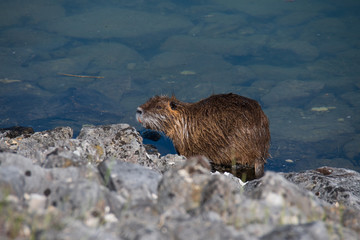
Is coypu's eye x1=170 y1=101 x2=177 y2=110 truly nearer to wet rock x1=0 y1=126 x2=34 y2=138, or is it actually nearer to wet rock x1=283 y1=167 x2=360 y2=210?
wet rock x1=283 y1=167 x2=360 y2=210

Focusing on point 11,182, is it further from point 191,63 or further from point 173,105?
point 191,63

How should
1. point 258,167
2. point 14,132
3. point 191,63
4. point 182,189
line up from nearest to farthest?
1. point 182,189
2. point 14,132
3. point 258,167
4. point 191,63

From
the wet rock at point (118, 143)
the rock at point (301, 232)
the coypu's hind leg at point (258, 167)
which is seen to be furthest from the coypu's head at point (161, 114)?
the rock at point (301, 232)

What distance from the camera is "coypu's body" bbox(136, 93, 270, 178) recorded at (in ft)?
15.7

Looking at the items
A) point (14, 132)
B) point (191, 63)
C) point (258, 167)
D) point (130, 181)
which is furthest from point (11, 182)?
point (191, 63)

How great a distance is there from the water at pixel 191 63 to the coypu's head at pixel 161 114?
78 cm

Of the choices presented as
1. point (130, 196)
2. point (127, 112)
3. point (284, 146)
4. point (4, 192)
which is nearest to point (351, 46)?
point (284, 146)

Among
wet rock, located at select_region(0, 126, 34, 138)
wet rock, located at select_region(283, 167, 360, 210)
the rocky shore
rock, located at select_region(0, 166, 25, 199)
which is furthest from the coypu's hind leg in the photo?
rock, located at select_region(0, 166, 25, 199)

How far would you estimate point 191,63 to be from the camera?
340 inches

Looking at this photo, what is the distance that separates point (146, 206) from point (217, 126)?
2516 millimetres

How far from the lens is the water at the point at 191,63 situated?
688 centimetres

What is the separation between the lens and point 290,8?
11375 millimetres

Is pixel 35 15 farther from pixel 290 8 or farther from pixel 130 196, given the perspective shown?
pixel 130 196

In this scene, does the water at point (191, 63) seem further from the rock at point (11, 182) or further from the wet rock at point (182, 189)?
the rock at point (11, 182)
